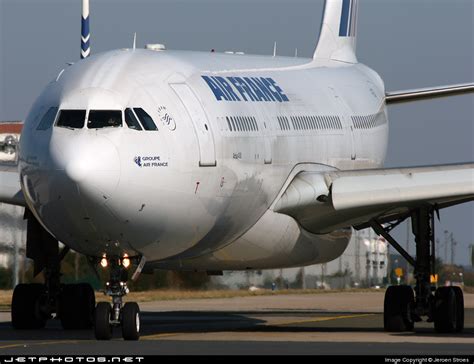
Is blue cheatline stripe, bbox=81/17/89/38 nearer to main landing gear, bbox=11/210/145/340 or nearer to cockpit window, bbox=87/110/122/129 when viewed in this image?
main landing gear, bbox=11/210/145/340

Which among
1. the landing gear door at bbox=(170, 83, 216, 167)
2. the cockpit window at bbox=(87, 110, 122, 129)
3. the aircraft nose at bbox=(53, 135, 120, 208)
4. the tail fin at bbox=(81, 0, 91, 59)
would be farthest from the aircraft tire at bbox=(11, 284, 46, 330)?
the tail fin at bbox=(81, 0, 91, 59)

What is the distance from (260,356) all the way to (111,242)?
14.3 feet

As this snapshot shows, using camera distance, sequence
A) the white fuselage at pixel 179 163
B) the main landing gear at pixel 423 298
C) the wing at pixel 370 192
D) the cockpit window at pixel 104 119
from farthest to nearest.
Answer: the main landing gear at pixel 423 298, the wing at pixel 370 192, the cockpit window at pixel 104 119, the white fuselage at pixel 179 163

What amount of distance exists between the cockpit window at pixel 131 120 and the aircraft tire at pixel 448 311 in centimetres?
843

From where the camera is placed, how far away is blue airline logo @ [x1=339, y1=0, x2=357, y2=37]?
4522cm

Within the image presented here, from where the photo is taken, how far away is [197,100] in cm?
2827

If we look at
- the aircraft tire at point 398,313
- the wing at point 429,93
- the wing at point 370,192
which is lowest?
the aircraft tire at point 398,313

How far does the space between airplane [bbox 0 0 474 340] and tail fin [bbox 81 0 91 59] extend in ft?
55.8

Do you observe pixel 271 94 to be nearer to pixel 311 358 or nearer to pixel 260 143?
pixel 260 143

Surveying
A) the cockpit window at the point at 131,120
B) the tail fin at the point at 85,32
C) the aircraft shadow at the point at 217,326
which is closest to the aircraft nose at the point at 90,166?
the cockpit window at the point at 131,120

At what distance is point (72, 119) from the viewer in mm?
26125

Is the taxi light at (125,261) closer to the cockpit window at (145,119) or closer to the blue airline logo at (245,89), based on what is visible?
the cockpit window at (145,119)

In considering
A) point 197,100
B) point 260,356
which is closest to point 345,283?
point 197,100

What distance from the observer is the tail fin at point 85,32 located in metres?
54.9
